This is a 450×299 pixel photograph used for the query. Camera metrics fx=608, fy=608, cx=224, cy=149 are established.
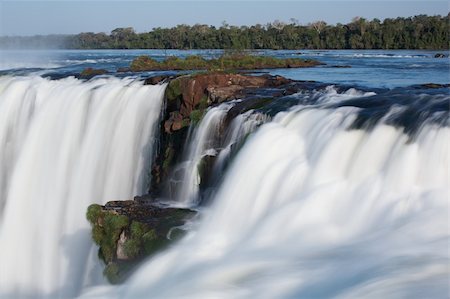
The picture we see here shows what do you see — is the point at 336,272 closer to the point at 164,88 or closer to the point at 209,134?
the point at 209,134

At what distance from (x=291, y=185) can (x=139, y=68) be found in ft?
65.5

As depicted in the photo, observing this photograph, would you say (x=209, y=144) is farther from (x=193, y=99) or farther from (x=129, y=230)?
(x=129, y=230)

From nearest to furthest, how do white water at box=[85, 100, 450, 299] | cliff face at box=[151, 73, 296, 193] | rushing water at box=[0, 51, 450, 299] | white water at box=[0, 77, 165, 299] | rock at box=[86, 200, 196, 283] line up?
white water at box=[85, 100, 450, 299], rushing water at box=[0, 51, 450, 299], rock at box=[86, 200, 196, 283], cliff face at box=[151, 73, 296, 193], white water at box=[0, 77, 165, 299]

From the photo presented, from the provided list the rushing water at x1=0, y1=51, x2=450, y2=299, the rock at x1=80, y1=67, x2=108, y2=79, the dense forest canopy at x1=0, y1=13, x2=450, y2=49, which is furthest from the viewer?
the dense forest canopy at x1=0, y1=13, x2=450, y2=49

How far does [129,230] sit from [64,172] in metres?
5.89

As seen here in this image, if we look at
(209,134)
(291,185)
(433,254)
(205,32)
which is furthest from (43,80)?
(205,32)

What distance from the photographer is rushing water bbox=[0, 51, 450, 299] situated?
705 cm

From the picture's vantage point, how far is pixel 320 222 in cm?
856

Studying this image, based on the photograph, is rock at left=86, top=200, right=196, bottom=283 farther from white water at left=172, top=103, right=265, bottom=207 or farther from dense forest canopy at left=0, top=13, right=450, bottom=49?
dense forest canopy at left=0, top=13, right=450, bottom=49

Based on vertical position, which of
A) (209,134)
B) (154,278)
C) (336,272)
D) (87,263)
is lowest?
(87,263)

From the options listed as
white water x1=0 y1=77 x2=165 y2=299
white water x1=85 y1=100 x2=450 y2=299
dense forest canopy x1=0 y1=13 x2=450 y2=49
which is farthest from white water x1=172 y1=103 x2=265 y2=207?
dense forest canopy x1=0 y1=13 x2=450 y2=49

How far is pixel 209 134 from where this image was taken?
12.1 m

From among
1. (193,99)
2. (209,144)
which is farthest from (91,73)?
(209,144)

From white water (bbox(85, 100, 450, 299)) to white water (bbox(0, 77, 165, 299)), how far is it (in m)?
3.88
